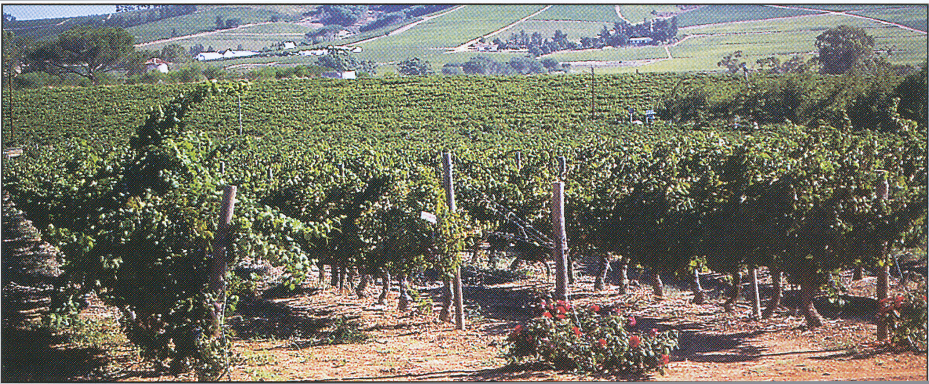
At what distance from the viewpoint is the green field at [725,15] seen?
2497cm

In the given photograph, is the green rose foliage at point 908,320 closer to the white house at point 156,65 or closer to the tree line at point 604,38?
the tree line at point 604,38

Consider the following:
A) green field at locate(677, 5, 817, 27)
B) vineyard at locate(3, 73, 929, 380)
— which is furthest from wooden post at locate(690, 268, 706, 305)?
green field at locate(677, 5, 817, 27)

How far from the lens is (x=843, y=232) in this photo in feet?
25.0

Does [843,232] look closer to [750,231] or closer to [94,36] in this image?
[750,231]

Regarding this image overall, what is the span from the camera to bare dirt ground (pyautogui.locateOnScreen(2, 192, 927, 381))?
6871 mm

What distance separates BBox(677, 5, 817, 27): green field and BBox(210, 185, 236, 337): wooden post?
62.8 ft

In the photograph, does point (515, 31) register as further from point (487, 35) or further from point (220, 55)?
point (220, 55)

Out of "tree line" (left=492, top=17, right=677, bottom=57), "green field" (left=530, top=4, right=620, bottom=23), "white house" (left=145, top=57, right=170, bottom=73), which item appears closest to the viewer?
"green field" (left=530, top=4, right=620, bottom=23)

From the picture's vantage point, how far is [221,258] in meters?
6.28

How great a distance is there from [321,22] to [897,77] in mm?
27012

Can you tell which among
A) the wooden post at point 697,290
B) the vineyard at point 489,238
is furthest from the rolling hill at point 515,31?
the wooden post at point 697,290

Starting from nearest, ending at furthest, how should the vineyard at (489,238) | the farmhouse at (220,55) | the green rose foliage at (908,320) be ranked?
the vineyard at (489,238) < the green rose foliage at (908,320) < the farmhouse at (220,55)

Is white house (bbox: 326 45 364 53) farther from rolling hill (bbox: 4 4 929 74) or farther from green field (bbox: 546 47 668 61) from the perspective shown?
green field (bbox: 546 47 668 61)

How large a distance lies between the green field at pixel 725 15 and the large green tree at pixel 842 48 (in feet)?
10.3
